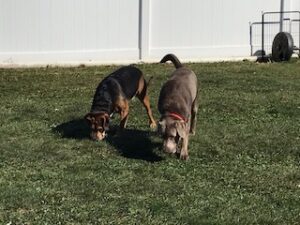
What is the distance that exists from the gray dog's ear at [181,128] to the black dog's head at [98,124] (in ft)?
3.70

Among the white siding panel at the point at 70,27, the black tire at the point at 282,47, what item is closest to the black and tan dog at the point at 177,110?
the white siding panel at the point at 70,27

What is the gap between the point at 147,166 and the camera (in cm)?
677

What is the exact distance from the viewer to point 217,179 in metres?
6.40

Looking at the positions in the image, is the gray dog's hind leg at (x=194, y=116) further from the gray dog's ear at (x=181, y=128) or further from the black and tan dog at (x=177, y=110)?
the gray dog's ear at (x=181, y=128)

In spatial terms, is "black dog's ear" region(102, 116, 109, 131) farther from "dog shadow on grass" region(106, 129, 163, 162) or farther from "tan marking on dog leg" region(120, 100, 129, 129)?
"tan marking on dog leg" region(120, 100, 129, 129)

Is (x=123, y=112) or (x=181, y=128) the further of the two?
(x=123, y=112)

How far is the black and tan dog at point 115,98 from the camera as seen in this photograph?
7527 millimetres

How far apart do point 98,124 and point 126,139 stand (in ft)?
1.76

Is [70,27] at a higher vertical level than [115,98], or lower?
higher

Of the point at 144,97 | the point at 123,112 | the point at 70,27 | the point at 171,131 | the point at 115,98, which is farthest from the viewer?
the point at 70,27

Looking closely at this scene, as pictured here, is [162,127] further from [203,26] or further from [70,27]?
[203,26]

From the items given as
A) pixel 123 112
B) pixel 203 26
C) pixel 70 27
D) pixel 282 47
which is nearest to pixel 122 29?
pixel 70 27

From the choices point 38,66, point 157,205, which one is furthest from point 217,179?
point 38,66

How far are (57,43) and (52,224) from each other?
Result: 35.6ft
